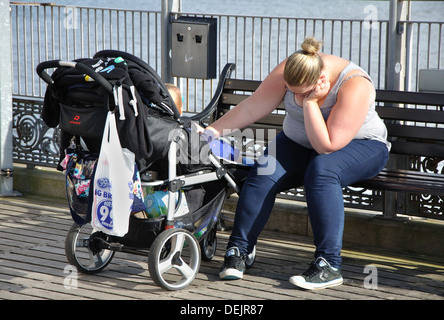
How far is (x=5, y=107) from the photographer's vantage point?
5871 millimetres

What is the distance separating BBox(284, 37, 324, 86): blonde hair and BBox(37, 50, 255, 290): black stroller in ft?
1.83

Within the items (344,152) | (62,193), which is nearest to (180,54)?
(62,193)

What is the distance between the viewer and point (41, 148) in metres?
6.03

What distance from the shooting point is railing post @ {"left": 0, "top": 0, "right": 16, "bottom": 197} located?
19.0ft

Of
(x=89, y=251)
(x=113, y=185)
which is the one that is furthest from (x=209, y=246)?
(x=113, y=185)

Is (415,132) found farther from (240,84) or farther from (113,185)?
(113,185)

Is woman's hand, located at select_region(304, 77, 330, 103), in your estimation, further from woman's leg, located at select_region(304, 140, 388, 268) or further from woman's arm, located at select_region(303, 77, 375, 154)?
woman's leg, located at select_region(304, 140, 388, 268)

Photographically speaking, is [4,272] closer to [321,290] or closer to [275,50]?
[321,290]

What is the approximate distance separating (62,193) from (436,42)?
2.81 meters

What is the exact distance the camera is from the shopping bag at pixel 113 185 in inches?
141

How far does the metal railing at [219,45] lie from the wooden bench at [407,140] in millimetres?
236

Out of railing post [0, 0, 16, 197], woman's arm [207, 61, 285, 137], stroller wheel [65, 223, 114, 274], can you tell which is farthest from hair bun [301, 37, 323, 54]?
railing post [0, 0, 16, 197]

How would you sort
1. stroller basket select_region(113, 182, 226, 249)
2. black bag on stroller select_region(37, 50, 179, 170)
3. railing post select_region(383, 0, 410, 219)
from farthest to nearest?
railing post select_region(383, 0, 410, 219)
stroller basket select_region(113, 182, 226, 249)
black bag on stroller select_region(37, 50, 179, 170)

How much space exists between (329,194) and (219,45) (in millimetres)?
1985
